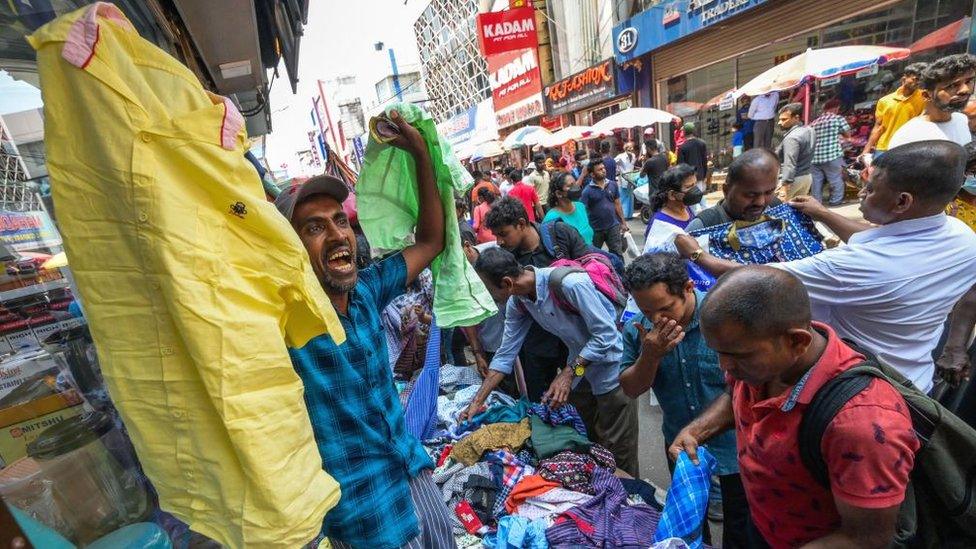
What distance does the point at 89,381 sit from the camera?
1590 millimetres

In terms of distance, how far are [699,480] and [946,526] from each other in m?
0.67

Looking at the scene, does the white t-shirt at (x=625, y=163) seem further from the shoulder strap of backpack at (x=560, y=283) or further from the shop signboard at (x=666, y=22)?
the shoulder strap of backpack at (x=560, y=283)

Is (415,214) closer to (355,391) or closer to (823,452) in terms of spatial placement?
(355,391)

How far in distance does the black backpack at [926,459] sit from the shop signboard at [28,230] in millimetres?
2737

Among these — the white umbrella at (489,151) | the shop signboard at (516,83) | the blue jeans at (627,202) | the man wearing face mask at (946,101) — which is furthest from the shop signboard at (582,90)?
the man wearing face mask at (946,101)

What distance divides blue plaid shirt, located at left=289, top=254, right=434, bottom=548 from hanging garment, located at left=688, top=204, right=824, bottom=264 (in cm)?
214

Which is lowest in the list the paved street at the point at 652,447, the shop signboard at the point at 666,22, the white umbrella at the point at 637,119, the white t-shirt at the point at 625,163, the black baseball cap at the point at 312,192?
the paved street at the point at 652,447

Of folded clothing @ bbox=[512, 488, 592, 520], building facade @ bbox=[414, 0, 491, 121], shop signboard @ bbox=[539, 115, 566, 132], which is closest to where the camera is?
folded clothing @ bbox=[512, 488, 592, 520]

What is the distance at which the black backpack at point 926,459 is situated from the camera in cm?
120

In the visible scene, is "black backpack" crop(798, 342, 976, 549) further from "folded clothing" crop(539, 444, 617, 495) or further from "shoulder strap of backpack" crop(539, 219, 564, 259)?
"shoulder strap of backpack" crop(539, 219, 564, 259)

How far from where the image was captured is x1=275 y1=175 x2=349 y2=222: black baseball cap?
1510 millimetres

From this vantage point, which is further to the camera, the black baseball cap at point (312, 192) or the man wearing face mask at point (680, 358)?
the man wearing face mask at point (680, 358)

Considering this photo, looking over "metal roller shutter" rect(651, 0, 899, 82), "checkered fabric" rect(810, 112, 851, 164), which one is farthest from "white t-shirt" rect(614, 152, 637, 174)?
"checkered fabric" rect(810, 112, 851, 164)

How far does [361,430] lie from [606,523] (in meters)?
1.44
